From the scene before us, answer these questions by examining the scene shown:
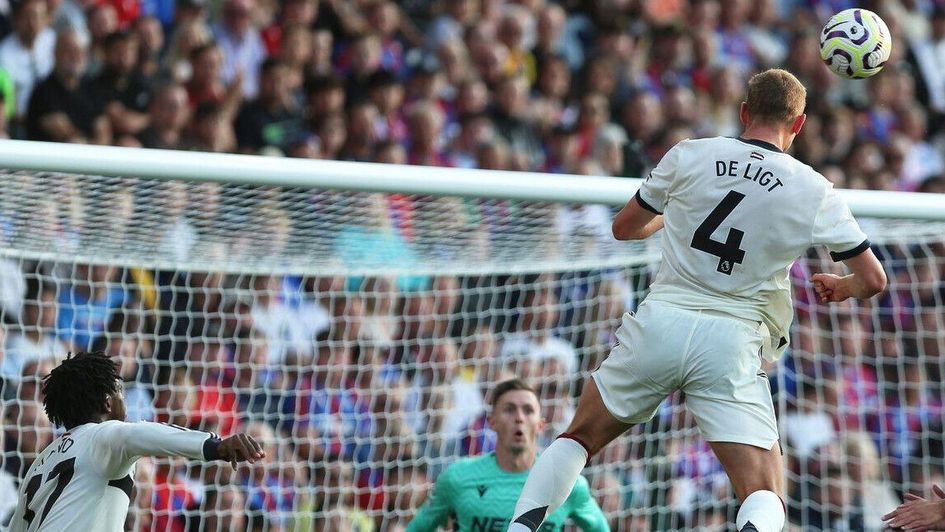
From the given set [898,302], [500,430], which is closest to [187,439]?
[500,430]

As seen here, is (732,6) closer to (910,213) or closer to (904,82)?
(904,82)

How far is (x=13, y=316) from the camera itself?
8.05 meters

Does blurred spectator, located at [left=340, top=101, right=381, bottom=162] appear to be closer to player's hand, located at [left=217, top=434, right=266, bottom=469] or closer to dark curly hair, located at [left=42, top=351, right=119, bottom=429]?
dark curly hair, located at [left=42, top=351, right=119, bottom=429]

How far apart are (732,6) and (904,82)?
168 cm

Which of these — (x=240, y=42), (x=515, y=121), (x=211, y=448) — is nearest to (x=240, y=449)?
(x=211, y=448)

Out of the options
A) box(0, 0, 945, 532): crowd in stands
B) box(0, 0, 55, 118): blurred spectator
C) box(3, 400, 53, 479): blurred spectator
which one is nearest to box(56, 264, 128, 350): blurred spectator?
box(0, 0, 945, 532): crowd in stands

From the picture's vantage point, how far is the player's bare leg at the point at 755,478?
16.4ft

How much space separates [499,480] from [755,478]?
246cm

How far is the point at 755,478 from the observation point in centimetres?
507

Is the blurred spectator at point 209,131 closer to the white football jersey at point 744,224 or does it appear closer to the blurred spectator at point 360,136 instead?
the blurred spectator at point 360,136

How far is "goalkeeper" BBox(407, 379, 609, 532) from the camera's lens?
7277mm

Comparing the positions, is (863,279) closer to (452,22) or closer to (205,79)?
(205,79)

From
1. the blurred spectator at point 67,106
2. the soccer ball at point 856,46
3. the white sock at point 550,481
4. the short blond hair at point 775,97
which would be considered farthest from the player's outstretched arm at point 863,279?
the blurred spectator at point 67,106

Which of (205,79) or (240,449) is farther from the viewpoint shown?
(205,79)
